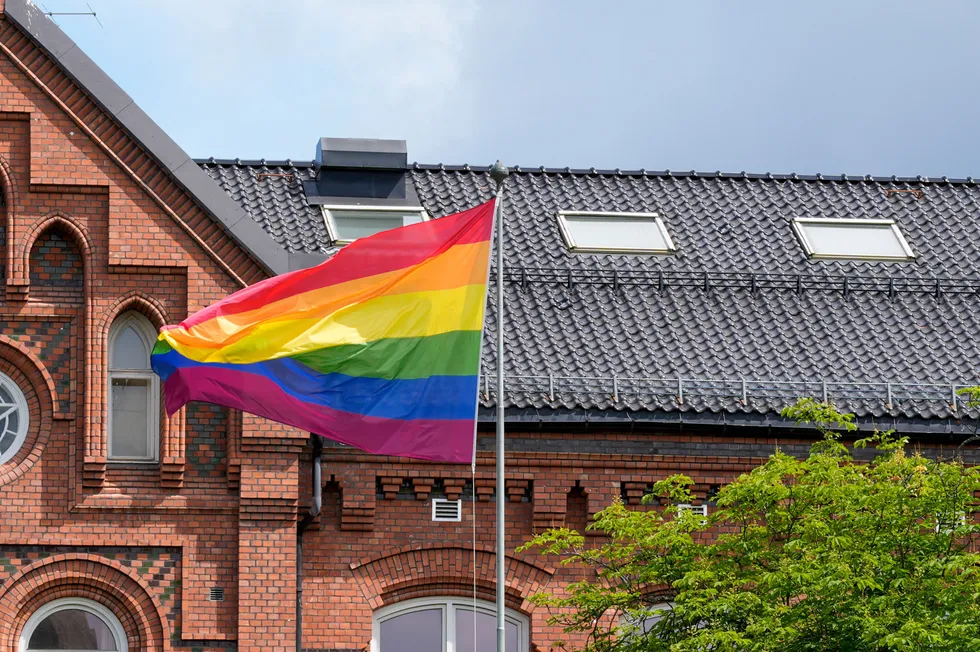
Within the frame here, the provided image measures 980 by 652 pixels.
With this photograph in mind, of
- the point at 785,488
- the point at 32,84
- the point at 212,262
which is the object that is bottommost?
the point at 785,488

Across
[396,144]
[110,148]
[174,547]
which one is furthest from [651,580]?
[396,144]

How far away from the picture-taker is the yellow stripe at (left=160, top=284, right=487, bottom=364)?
20438 millimetres

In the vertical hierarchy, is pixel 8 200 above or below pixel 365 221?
below

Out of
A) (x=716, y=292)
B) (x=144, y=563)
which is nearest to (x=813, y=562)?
(x=144, y=563)

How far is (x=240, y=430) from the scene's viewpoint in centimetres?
2373

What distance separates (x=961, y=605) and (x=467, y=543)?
24.2 feet

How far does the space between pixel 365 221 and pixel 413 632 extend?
6997 millimetres

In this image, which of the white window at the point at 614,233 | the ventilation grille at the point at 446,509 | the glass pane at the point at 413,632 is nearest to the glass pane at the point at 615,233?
the white window at the point at 614,233

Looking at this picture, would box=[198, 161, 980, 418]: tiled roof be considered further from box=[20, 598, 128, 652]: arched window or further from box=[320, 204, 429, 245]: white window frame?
box=[20, 598, 128, 652]: arched window

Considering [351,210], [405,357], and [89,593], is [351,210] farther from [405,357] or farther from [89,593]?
[405,357]

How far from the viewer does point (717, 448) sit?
25250 mm

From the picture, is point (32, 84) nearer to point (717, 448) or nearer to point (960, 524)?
point (717, 448)

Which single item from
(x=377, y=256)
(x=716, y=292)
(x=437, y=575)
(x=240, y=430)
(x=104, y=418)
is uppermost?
(x=716, y=292)

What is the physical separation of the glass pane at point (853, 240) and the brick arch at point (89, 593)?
11589mm
